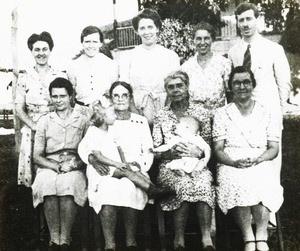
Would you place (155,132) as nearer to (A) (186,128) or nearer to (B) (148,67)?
(A) (186,128)

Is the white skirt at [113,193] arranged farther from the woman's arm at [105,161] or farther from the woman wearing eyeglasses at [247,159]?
the woman wearing eyeglasses at [247,159]

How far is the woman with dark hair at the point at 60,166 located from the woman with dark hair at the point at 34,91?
301mm

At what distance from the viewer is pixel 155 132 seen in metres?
3.35

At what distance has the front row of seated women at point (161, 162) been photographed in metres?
3.06

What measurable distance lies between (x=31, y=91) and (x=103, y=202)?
50.5 inches

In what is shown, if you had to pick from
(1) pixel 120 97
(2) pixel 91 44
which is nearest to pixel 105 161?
(1) pixel 120 97

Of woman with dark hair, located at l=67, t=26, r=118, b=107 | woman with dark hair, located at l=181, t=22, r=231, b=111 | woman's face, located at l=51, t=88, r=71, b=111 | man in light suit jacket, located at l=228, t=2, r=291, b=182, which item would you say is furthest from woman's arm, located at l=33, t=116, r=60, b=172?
man in light suit jacket, located at l=228, t=2, r=291, b=182

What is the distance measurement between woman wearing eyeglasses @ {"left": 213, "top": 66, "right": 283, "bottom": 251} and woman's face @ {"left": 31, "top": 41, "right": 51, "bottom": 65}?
5.08 ft

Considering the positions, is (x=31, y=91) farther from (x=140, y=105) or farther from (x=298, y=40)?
(x=298, y=40)

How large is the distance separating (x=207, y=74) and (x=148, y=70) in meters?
0.52

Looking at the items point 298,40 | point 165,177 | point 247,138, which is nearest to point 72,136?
point 165,177

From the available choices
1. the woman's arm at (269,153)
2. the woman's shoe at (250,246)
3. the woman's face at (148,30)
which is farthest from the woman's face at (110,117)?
the woman's shoe at (250,246)

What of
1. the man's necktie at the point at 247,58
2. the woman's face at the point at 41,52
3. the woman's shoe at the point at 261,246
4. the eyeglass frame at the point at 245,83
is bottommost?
the woman's shoe at the point at 261,246

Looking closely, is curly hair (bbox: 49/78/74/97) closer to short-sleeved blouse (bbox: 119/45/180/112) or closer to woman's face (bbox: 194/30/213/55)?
short-sleeved blouse (bbox: 119/45/180/112)
